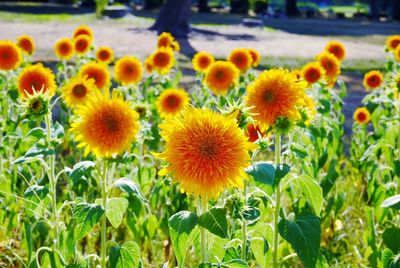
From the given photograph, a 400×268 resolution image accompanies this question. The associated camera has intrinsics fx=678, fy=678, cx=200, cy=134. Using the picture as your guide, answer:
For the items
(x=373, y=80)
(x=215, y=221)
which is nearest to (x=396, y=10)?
(x=373, y=80)

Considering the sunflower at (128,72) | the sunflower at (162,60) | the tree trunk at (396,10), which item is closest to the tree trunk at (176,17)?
the sunflower at (162,60)

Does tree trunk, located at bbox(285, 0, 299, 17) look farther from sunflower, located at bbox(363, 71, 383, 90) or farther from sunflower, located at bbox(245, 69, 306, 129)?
sunflower, located at bbox(245, 69, 306, 129)

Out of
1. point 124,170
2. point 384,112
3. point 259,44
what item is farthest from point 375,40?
point 124,170

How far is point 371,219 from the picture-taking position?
3008mm

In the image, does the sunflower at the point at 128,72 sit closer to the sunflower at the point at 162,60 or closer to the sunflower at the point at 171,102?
the sunflower at the point at 162,60

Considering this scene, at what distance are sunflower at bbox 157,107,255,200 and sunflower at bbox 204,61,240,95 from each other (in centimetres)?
221

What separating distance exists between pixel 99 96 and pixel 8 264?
1667mm

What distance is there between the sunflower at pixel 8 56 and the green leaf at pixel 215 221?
2526 millimetres

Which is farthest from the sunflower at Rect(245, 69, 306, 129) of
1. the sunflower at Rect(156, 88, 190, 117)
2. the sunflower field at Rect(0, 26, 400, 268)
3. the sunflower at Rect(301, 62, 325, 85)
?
the sunflower at Rect(301, 62, 325, 85)

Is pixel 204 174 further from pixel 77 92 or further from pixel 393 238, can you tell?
pixel 77 92

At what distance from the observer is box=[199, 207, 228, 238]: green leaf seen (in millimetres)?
1750

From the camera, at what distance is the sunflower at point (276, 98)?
2109mm

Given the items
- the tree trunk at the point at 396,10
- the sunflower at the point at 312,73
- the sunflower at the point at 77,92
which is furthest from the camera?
the tree trunk at the point at 396,10

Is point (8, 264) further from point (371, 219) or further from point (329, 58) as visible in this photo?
point (329, 58)
